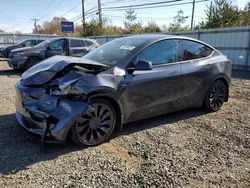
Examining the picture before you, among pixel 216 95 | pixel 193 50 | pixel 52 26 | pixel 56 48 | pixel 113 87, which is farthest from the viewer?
pixel 52 26

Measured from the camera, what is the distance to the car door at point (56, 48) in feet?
33.4

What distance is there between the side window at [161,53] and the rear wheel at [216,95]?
1.19m

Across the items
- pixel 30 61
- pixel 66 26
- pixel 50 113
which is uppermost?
pixel 66 26

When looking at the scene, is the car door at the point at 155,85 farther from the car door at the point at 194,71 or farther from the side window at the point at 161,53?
the car door at the point at 194,71

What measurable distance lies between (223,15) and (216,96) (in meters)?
15.5

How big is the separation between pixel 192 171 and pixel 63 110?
1.76m

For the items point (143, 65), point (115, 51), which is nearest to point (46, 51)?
point (115, 51)

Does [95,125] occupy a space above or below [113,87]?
below

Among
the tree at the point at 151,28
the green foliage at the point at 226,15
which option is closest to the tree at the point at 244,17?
the green foliage at the point at 226,15

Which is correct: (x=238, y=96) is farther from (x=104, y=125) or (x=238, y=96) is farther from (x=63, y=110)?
(x=63, y=110)

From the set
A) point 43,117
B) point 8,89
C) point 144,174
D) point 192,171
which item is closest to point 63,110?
point 43,117

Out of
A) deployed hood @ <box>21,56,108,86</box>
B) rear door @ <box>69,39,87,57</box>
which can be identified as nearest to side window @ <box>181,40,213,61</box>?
deployed hood @ <box>21,56,108,86</box>

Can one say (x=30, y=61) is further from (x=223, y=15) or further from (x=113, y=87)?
(x=223, y=15)

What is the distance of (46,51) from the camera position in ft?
33.4
